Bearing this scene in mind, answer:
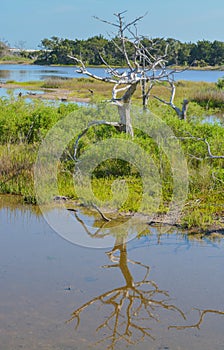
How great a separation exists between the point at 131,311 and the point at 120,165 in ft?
12.8

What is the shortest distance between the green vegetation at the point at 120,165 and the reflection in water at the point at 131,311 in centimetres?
173

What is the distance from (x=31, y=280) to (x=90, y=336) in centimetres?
116

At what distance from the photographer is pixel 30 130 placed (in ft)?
32.9

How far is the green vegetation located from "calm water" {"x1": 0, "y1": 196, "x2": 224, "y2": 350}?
84 centimetres

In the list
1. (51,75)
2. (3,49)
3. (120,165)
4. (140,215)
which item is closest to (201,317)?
(140,215)

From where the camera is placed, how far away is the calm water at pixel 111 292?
4387 millimetres

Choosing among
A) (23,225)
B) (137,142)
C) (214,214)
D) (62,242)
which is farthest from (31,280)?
(137,142)

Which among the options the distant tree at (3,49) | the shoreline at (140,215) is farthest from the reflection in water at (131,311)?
the distant tree at (3,49)

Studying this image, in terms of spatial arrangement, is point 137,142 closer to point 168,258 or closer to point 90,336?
point 168,258

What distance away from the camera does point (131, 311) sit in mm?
4867

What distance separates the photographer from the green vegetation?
7426 mm

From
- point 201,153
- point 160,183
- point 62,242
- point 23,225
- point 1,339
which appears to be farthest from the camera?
point 201,153

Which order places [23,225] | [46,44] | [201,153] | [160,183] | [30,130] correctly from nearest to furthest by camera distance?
[23,225] → [160,183] → [201,153] → [30,130] → [46,44]

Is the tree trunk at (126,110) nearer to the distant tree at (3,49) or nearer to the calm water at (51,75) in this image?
the calm water at (51,75)
